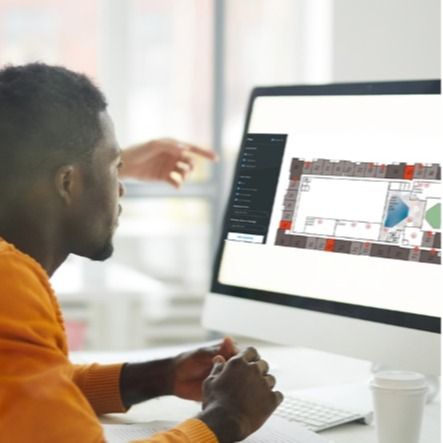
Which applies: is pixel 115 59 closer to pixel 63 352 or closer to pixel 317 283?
pixel 317 283

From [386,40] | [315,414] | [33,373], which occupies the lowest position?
[315,414]

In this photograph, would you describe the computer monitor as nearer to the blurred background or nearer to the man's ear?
the man's ear

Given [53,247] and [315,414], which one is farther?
[315,414]

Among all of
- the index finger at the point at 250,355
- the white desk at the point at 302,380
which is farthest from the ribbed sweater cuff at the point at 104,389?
the index finger at the point at 250,355

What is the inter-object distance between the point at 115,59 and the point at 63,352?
2.96 meters

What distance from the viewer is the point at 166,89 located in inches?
157

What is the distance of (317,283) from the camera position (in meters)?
1.34

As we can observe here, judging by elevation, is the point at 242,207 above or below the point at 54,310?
above

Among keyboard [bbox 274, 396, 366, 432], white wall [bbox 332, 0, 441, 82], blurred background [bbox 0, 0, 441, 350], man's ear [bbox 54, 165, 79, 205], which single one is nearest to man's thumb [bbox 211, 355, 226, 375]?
keyboard [bbox 274, 396, 366, 432]

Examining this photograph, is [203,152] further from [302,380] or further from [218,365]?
[218,365]

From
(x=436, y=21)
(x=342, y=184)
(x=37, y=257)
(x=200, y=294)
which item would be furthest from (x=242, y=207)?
(x=200, y=294)

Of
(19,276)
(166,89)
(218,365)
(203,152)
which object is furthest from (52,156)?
(166,89)

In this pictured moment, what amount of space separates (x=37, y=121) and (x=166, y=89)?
118 inches

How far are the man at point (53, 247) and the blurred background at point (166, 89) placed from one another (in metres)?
2.30
